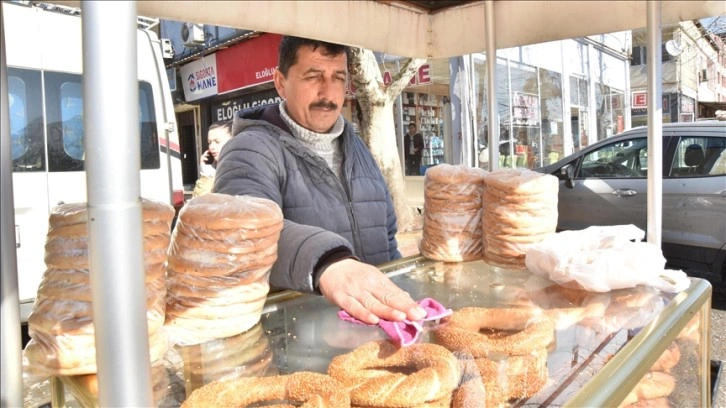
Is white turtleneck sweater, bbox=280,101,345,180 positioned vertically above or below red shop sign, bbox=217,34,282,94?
below

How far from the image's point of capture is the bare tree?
22.5 feet

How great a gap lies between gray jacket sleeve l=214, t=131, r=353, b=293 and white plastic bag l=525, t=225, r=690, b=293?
766 millimetres

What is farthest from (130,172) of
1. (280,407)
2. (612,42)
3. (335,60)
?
(612,42)

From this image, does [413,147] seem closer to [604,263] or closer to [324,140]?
[324,140]

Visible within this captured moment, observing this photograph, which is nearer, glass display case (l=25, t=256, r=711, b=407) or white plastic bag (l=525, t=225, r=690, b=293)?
glass display case (l=25, t=256, r=711, b=407)

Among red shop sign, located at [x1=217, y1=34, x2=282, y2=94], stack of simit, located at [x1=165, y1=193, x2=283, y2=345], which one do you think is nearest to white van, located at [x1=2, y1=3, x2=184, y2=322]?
stack of simit, located at [x1=165, y1=193, x2=283, y2=345]

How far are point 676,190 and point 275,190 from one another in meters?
4.99

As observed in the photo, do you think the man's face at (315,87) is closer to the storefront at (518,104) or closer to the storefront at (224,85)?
the storefront at (518,104)

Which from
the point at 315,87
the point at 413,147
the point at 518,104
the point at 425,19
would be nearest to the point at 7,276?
the point at 315,87

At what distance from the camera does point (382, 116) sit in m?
7.09

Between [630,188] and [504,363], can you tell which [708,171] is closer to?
[630,188]

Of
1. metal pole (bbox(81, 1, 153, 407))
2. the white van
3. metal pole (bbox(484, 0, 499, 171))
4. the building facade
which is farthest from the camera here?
the building facade

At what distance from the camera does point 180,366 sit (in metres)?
1.14

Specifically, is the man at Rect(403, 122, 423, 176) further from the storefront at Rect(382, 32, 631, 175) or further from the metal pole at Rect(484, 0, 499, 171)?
the metal pole at Rect(484, 0, 499, 171)
